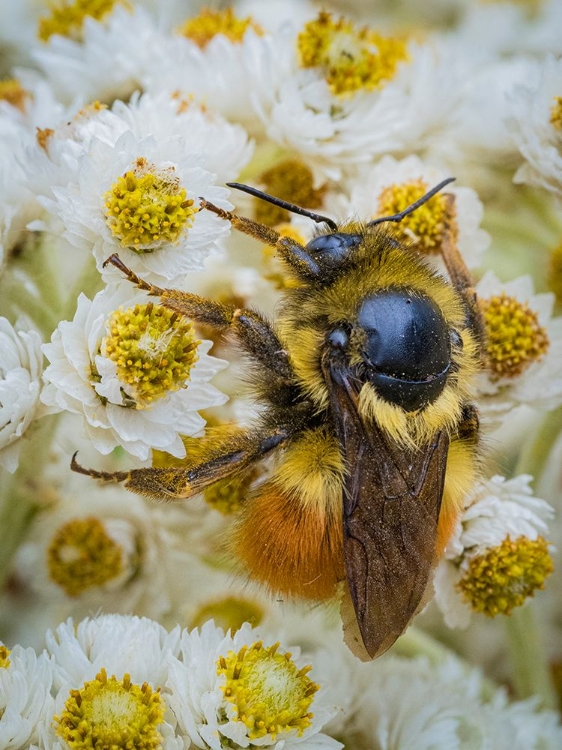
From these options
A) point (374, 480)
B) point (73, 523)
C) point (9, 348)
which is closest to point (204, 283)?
point (73, 523)

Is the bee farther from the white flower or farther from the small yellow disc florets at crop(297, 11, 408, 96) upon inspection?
the small yellow disc florets at crop(297, 11, 408, 96)

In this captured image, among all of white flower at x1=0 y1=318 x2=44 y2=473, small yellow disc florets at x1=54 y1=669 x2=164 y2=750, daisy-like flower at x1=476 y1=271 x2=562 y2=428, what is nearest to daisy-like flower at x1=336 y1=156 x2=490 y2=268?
daisy-like flower at x1=476 y1=271 x2=562 y2=428

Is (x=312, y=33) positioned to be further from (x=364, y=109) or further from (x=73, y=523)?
(x=73, y=523)

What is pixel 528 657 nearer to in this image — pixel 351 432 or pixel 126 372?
pixel 351 432

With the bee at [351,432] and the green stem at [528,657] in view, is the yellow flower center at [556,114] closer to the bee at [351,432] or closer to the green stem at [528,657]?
the bee at [351,432]

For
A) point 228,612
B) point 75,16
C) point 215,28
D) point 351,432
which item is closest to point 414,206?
point 351,432

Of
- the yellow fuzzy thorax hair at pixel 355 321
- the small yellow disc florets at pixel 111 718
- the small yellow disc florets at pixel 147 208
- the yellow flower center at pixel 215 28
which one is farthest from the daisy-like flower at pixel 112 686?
the yellow flower center at pixel 215 28
